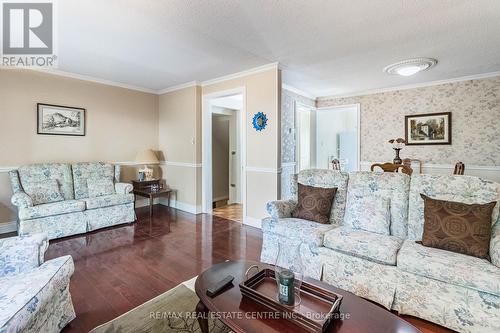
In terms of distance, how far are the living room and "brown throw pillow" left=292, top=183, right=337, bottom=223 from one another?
0.02 metres

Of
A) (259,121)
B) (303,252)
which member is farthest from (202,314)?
(259,121)

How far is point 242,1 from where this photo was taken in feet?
7.03

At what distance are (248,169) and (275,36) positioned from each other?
2.06 metres

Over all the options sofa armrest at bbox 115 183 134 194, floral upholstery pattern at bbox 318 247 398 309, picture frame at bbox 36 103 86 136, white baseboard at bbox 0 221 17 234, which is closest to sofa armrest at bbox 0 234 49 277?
floral upholstery pattern at bbox 318 247 398 309

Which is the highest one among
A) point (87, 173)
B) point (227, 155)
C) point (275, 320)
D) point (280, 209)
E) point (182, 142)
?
point (182, 142)

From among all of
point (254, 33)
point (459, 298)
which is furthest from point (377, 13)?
point (459, 298)

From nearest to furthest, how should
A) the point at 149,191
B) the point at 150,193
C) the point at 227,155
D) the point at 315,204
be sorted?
the point at 315,204 → the point at 150,193 → the point at 149,191 → the point at 227,155

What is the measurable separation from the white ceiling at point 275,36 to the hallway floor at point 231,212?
99.7 inches

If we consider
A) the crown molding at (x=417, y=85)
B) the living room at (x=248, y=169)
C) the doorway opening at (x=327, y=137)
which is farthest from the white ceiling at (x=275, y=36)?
the doorway opening at (x=327, y=137)

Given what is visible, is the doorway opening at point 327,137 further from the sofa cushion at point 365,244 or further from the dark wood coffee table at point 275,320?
the dark wood coffee table at point 275,320

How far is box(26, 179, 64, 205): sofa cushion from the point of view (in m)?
3.51

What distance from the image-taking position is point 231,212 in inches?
198

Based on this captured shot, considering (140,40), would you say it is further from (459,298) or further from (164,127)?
(459,298)

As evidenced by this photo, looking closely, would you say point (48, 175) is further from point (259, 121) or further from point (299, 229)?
point (299, 229)
